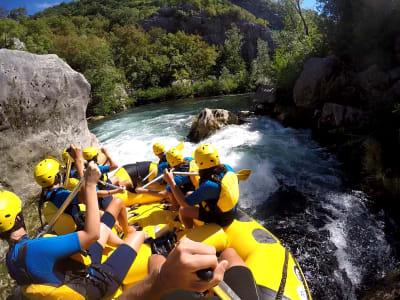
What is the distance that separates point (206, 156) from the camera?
258 centimetres

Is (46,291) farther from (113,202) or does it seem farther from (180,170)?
(180,170)

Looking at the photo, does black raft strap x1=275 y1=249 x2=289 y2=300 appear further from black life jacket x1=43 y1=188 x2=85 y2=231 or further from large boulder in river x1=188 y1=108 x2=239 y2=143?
large boulder in river x1=188 y1=108 x2=239 y2=143

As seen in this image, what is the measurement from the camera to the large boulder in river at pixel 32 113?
166 inches

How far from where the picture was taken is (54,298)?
56.2 inches

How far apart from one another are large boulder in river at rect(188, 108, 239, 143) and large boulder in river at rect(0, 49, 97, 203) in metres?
4.47

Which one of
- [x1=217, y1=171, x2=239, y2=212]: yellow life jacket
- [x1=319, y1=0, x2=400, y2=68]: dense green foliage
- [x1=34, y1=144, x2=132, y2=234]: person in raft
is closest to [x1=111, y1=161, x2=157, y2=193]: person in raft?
[x1=34, y1=144, x2=132, y2=234]: person in raft

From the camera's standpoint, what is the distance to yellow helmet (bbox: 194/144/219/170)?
8.41 ft

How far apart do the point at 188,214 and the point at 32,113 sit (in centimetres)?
434

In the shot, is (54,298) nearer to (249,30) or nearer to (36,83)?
(36,83)

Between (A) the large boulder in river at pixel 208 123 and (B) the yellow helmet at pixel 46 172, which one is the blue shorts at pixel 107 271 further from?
(A) the large boulder in river at pixel 208 123

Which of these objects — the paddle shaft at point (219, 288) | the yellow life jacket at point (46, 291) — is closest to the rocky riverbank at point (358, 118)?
the paddle shaft at point (219, 288)

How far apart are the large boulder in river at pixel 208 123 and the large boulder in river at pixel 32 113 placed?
4473mm

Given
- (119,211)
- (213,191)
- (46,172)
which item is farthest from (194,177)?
(46,172)

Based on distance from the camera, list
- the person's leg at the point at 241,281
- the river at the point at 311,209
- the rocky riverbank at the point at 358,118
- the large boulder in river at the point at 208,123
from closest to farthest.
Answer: the person's leg at the point at 241,281 → the river at the point at 311,209 → the rocky riverbank at the point at 358,118 → the large boulder in river at the point at 208,123
